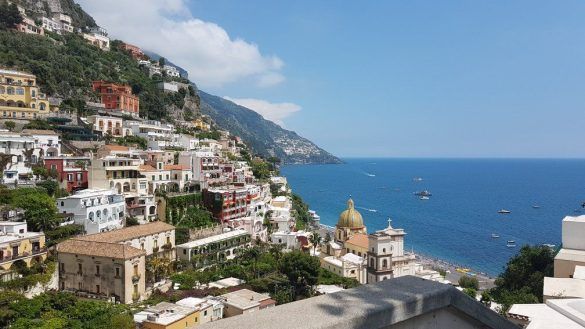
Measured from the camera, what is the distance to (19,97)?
42.6 m

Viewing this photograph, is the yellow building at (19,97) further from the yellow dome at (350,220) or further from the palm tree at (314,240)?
the yellow dome at (350,220)

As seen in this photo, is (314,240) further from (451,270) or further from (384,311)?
(384,311)

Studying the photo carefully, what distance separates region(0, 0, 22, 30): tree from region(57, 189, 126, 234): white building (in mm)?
44700

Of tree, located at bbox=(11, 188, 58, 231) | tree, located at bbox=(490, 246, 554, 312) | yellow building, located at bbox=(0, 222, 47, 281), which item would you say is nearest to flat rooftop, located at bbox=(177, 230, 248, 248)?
tree, located at bbox=(11, 188, 58, 231)

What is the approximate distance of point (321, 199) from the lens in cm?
11388

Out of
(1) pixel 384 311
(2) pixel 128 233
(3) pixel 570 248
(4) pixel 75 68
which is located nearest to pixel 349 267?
(3) pixel 570 248

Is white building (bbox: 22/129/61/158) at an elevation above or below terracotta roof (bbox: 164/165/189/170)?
above

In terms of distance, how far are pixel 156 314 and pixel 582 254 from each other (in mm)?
24465

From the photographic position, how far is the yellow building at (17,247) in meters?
21.8

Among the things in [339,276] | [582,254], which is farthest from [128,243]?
[582,254]

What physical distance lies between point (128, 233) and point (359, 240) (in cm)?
2318

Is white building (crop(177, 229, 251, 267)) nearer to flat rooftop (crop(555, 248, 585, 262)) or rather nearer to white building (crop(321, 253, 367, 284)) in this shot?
white building (crop(321, 253, 367, 284))

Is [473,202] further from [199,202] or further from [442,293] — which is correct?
[442,293]

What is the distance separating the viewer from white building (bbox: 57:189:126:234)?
93.8ft
